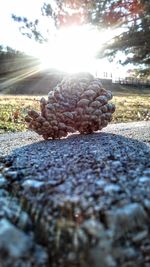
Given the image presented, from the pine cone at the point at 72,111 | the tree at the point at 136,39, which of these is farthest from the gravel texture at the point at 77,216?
the tree at the point at 136,39

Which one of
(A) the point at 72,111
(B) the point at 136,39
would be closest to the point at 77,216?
(A) the point at 72,111

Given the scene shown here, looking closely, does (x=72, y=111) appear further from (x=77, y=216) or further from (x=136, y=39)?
(x=136, y=39)

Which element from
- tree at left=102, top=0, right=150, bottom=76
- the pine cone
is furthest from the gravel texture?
tree at left=102, top=0, right=150, bottom=76

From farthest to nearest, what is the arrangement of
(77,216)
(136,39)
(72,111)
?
(136,39) < (72,111) < (77,216)

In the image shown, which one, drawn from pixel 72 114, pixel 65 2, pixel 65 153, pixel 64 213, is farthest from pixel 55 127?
pixel 65 2

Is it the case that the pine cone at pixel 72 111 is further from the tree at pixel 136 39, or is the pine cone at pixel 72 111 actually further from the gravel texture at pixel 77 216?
the tree at pixel 136 39

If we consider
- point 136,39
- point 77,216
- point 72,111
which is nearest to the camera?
point 77,216

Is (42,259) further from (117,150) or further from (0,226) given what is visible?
(117,150)
